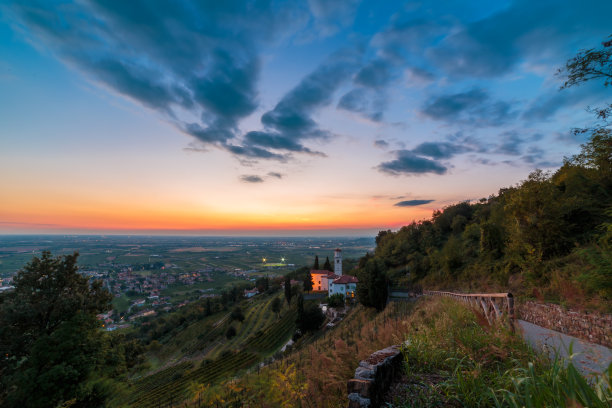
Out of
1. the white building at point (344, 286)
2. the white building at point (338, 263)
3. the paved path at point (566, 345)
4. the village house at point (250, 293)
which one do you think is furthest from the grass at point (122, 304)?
the paved path at point (566, 345)

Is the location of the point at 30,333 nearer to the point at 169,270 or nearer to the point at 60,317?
the point at 60,317

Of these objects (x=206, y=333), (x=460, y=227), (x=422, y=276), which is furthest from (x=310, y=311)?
(x=206, y=333)

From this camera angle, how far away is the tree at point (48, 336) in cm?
888

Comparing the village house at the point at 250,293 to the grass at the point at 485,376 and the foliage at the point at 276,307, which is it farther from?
the grass at the point at 485,376

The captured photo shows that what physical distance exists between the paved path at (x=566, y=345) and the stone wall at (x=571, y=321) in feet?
0.79

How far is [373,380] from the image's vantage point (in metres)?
2.76

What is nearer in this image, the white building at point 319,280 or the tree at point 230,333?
the tree at point 230,333

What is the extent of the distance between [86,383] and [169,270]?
147 m

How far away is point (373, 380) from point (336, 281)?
143ft

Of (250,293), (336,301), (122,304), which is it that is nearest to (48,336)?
(336,301)

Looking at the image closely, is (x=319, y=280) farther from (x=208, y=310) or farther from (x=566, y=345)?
(x=566, y=345)

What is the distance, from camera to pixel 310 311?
3117 cm

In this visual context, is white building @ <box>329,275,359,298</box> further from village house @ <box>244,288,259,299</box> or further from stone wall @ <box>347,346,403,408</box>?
village house @ <box>244,288,259,299</box>

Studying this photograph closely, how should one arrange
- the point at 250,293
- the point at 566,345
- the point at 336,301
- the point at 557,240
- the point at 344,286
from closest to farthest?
the point at 566,345 → the point at 557,240 → the point at 336,301 → the point at 344,286 → the point at 250,293
